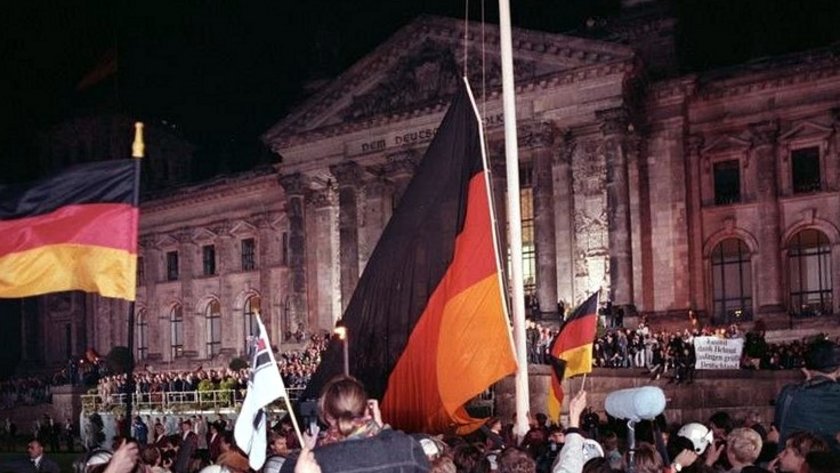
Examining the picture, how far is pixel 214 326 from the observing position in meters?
58.6

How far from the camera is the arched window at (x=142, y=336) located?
203 feet

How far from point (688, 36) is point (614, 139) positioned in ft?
35.7

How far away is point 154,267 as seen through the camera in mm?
61875

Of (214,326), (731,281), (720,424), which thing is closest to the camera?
(720,424)

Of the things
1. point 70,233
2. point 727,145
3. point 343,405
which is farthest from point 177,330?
point 343,405

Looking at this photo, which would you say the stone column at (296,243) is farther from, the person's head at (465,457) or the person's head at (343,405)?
the person's head at (343,405)

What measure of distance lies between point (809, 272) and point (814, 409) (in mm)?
33304

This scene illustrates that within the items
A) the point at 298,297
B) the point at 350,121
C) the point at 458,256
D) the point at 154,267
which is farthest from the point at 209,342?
the point at 458,256

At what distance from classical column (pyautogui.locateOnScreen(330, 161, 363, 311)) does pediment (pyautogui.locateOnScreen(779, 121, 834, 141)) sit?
18.9 metres

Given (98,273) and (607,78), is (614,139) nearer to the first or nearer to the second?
(607,78)

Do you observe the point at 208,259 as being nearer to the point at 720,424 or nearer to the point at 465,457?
the point at 465,457

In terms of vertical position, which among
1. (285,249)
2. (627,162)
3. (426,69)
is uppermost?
(426,69)

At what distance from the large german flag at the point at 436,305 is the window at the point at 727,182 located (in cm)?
3282

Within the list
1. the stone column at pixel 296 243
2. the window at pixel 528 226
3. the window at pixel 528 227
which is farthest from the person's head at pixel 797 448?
the stone column at pixel 296 243
